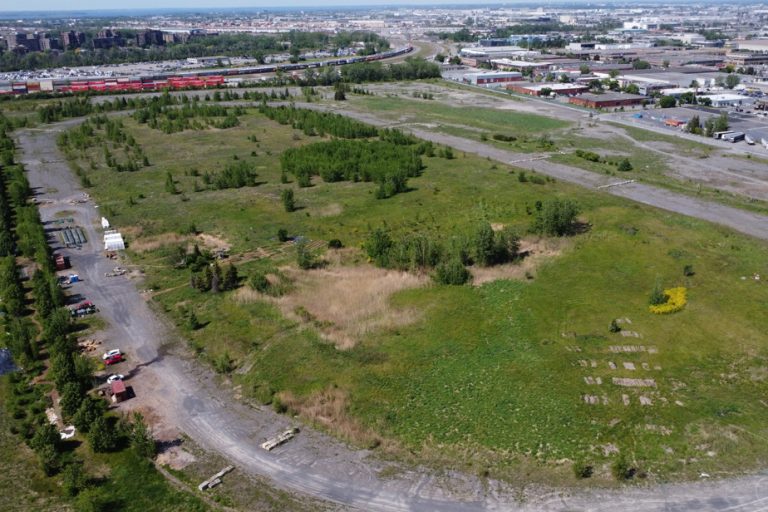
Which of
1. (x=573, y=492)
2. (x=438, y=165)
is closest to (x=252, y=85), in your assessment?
(x=438, y=165)

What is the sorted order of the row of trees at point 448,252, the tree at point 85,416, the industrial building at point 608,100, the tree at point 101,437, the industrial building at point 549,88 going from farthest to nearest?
the industrial building at point 549,88
the industrial building at point 608,100
the row of trees at point 448,252
the tree at point 85,416
the tree at point 101,437

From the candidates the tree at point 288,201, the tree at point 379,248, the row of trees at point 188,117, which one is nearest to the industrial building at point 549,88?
the row of trees at point 188,117

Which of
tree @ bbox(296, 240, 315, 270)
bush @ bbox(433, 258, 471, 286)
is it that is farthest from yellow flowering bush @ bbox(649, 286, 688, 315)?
tree @ bbox(296, 240, 315, 270)

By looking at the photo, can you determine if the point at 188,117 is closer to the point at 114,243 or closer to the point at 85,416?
the point at 114,243

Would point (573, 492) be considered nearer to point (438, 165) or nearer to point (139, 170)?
point (438, 165)

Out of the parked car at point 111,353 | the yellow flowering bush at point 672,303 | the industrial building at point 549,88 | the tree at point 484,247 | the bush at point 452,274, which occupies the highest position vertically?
the industrial building at point 549,88

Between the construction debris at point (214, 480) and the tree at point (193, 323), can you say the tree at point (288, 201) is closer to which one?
the tree at point (193, 323)

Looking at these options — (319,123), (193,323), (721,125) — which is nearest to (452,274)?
(193,323)
